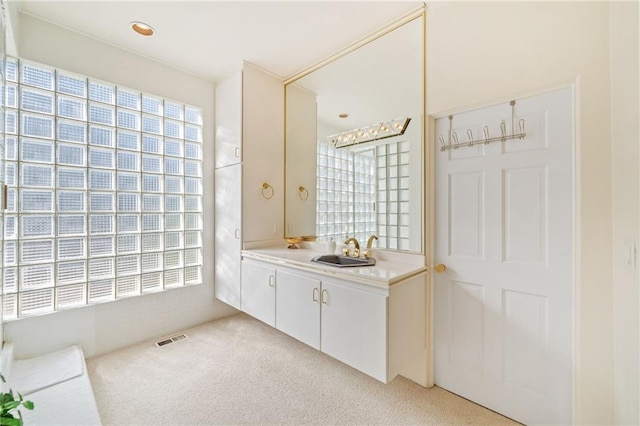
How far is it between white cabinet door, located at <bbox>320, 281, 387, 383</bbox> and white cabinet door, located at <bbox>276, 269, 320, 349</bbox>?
74 mm

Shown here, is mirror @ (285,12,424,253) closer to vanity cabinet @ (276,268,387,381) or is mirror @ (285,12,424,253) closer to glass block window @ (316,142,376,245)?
glass block window @ (316,142,376,245)

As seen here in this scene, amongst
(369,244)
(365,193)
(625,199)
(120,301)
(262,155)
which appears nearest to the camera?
(625,199)

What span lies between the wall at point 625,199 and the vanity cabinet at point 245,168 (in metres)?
2.59

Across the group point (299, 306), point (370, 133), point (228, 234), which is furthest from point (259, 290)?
point (370, 133)

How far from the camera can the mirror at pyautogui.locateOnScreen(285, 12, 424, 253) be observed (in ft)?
6.88

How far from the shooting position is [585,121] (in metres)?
1.44

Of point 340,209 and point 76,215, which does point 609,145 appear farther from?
point 76,215

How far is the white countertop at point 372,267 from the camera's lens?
1693mm

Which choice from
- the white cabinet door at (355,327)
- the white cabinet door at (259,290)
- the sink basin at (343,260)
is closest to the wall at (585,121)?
the white cabinet door at (355,327)

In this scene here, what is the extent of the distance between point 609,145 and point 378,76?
61.9 inches

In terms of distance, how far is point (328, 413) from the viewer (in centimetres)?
177

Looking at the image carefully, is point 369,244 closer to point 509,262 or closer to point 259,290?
point 509,262

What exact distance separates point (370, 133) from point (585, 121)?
1.35 metres

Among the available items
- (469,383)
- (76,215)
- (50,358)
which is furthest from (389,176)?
(50,358)
